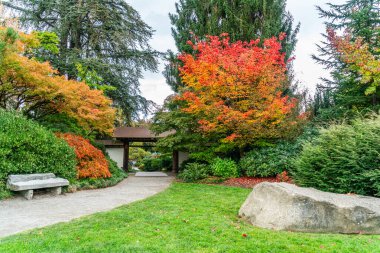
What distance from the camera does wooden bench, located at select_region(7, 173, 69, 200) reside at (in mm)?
6625

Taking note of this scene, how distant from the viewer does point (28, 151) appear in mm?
7461

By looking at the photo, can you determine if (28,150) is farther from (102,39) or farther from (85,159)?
(102,39)

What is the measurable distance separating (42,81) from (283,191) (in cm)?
755

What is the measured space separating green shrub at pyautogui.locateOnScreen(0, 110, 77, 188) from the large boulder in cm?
625

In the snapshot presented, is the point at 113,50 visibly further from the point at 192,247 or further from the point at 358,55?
the point at 192,247

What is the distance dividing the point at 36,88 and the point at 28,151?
2268 mm

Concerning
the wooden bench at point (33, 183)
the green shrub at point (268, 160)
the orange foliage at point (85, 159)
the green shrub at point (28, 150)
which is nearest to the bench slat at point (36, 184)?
the wooden bench at point (33, 183)

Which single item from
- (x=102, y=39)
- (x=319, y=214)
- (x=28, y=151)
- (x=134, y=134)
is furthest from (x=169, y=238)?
(x=134, y=134)

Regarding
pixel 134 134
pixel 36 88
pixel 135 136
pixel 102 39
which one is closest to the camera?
pixel 36 88

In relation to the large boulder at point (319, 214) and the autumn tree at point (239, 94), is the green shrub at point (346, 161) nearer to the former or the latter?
the large boulder at point (319, 214)

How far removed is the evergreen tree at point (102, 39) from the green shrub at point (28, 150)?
18.0ft

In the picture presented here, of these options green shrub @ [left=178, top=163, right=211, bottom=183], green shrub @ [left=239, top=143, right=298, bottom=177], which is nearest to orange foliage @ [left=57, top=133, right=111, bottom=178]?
green shrub @ [left=178, top=163, right=211, bottom=183]

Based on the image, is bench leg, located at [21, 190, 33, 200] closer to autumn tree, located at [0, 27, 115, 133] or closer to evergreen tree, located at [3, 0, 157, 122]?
autumn tree, located at [0, 27, 115, 133]

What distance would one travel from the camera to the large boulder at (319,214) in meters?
4.06
